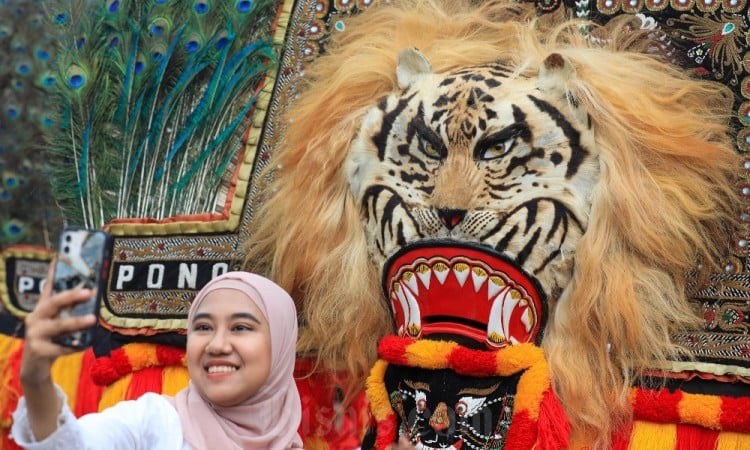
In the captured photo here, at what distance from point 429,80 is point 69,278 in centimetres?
146

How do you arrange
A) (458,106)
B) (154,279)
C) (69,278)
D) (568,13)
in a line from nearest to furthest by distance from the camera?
(69,278) < (458,106) < (568,13) < (154,279)

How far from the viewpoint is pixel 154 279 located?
3.79 metres

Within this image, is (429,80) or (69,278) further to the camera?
(429,80)

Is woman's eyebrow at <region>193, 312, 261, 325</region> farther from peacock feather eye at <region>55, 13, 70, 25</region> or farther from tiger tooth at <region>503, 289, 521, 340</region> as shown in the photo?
peacock feather eye at <region>55, 13, 70, 25</region>

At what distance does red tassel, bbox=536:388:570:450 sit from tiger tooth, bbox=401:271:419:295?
474 millimetres

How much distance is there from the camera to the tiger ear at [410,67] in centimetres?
327

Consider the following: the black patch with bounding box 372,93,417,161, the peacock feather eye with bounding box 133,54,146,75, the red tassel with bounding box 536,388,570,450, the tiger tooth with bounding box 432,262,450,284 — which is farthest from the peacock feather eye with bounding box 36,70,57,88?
the red tassel with bounding box 536,388,570,450

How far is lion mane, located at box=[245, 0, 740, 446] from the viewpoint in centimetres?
298

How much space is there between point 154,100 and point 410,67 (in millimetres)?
1020

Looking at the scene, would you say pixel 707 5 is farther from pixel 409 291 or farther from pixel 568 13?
pixel 409 291

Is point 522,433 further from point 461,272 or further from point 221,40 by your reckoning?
point 221,40

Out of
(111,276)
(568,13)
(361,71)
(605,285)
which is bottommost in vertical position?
(111,276)

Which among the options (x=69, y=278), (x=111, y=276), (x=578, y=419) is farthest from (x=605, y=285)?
(x=111, y=276)

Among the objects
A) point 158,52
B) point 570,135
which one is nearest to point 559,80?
point 570,135
